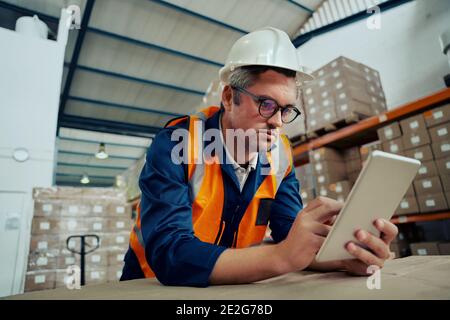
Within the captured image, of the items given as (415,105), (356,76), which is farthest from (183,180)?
(356,76)

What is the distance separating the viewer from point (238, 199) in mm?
1172

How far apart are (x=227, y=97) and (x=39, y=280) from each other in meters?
3.66

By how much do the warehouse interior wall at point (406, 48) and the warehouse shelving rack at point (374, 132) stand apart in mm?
964

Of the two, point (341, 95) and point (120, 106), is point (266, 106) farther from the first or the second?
point (120, 106)

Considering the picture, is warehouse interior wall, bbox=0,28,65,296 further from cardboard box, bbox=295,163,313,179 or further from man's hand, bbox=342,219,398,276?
man's hand, bbox=342,219,398,276

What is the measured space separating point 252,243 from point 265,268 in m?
0.58

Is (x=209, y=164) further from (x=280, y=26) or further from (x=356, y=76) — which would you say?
(x=280, y=26)

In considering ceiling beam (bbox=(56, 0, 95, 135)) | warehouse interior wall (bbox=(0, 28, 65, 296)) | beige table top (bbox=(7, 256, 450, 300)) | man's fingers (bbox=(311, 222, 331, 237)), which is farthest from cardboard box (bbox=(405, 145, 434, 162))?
ceiling beam (bbox=(56, 0, 95, 135))

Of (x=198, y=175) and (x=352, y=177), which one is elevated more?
(x=352, y=177)

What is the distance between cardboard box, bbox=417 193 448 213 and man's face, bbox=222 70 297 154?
2.71 m

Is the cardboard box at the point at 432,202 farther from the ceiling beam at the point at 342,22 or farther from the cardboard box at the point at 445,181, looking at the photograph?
the ceiling beam at the point at 342,22

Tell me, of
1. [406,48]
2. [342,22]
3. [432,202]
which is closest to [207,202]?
[432,202]

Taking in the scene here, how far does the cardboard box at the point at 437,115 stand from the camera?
2.96 meters

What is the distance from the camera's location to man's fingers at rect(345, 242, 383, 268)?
0.69 metres
